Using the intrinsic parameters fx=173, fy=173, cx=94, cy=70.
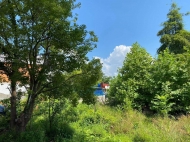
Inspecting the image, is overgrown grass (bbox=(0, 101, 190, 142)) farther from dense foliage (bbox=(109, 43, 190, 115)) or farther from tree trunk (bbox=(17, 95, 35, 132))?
dense foliage (bbox=(109, 43, 190, 115))

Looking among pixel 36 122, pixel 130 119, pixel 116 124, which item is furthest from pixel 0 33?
pixel 130 119

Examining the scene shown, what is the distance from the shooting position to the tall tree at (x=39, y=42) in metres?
4.04

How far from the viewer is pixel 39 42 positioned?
4.47m

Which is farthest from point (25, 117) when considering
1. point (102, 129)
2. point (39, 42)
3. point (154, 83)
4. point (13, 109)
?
point (154, 83)

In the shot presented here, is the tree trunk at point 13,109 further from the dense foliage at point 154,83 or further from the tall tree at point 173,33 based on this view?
the tall tree at point 173,33

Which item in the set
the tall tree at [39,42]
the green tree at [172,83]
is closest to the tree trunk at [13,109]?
the tall tree at [39,42]

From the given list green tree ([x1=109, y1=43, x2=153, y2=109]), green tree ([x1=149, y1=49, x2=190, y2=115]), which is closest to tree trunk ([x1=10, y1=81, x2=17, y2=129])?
green tree ([x1=109, y1=43, x2=153, y2=109])

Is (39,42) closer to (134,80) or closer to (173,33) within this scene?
(134,80)

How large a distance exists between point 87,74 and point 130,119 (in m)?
2.69

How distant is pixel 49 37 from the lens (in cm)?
431

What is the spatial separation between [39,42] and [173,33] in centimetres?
2166

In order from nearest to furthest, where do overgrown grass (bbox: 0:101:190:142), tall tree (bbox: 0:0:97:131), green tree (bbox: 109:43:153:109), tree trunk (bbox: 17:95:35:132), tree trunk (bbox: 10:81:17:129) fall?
tall tree (bbox: 0:0:97:131) < overgrown grass (bbox: 0:101:190:142) < tree trunk (bbox: 17:95:35:132) < tree trunk (bbox: 10:81:17:129) < green tree (bbox: 109:43:153:109)

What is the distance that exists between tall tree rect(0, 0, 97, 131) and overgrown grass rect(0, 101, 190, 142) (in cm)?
78

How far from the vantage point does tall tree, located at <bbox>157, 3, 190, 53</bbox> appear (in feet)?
66.6
